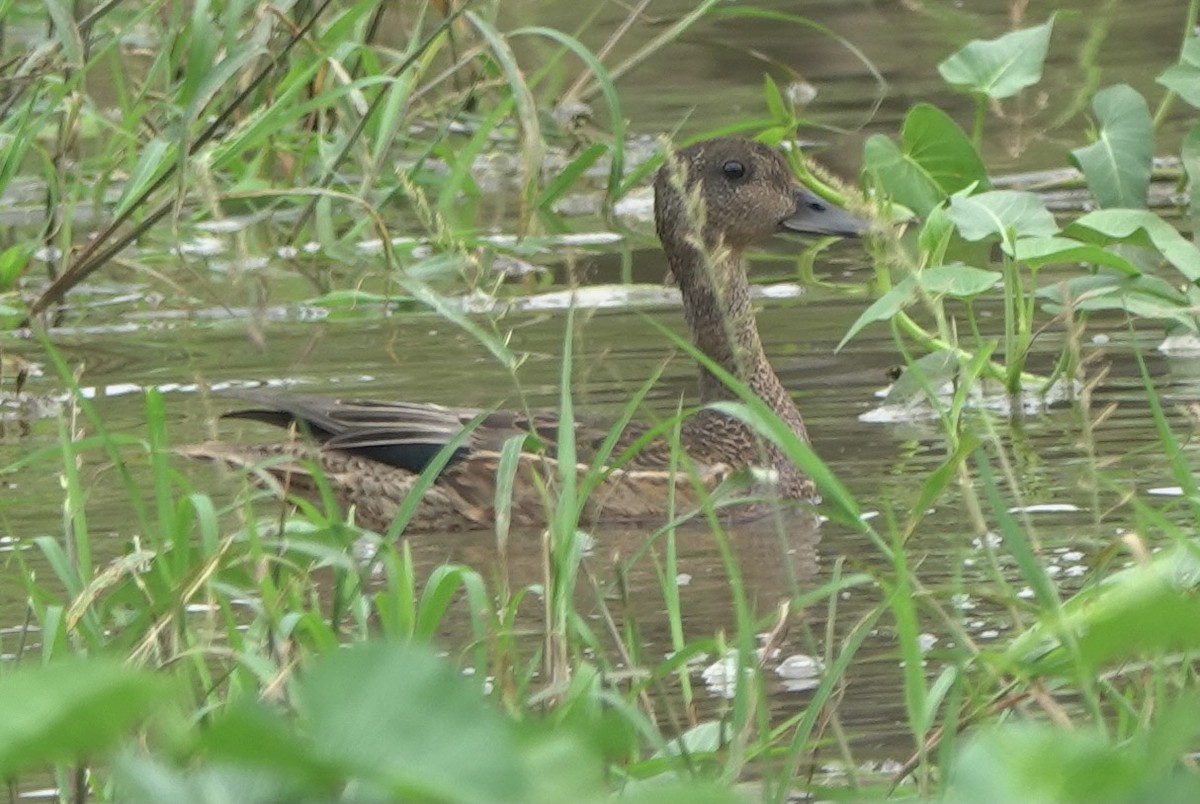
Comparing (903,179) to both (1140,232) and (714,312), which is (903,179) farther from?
(1140,232)

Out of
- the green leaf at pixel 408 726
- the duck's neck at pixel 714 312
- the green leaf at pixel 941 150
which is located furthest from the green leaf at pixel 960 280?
the green leaf at pixel 408 726

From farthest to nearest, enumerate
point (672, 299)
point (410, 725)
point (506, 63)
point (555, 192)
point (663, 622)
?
point (672, 299), point (555, 192), point (506, 63), point (663, 622), point (410, 725)

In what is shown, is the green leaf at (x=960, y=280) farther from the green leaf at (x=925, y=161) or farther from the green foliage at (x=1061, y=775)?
the green foliage at (x=1061, y=775)

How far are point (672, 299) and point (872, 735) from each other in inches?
174

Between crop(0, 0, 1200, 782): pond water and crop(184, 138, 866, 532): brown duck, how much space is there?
15 cm

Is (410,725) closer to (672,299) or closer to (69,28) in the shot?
(69,28)

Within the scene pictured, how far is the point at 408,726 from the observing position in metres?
1.41

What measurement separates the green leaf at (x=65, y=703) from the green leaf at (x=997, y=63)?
5.97 metres

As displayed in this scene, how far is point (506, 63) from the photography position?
614 centimetres

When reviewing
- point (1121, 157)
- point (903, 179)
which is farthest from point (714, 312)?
point (1121, 157)

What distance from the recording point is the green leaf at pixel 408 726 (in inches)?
55.5

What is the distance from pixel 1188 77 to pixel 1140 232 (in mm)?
580

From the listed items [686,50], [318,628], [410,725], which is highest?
[410,725]

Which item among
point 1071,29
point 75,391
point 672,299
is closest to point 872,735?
point 75,391
